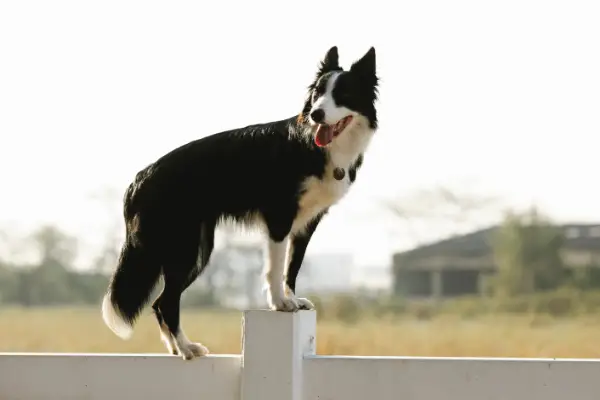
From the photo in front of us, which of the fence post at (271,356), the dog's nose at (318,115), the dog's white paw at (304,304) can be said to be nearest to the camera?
the fence post at (271,356)

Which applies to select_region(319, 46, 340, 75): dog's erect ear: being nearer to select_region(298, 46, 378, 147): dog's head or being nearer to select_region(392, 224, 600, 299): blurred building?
select_region(298, 46, 378, 147): dog's head

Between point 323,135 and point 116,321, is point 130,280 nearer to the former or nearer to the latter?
point 116,321

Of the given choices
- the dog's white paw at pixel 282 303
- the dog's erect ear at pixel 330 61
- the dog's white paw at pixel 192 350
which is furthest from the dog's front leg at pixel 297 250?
the dog's erect ear at pixel 330 61

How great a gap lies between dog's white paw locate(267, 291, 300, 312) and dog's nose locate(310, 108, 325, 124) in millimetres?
757

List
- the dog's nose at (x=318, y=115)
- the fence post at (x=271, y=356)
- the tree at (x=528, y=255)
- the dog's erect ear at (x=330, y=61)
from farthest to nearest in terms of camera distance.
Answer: the tree at (x=528, y=255)
the dog's erect ear at (x=330, y=61)
the dog's nose at (x=318, y=115)
the fence post at (x=271, y=356)

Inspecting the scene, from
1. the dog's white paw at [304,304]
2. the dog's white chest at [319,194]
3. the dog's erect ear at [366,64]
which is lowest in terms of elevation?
the dog's white paw at [304,304]

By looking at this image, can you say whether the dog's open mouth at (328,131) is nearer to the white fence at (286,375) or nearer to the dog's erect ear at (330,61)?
the dog's erect ear at (330,61)

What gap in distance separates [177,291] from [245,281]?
11090 mm

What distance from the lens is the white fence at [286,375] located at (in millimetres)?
3482

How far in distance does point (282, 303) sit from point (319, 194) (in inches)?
19.5

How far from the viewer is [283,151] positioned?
4.06m

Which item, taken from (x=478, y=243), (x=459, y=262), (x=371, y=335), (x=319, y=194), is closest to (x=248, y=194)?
(x=319, y=194)

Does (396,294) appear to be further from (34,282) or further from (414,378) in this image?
Answer: (414,378)

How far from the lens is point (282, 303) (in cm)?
396
